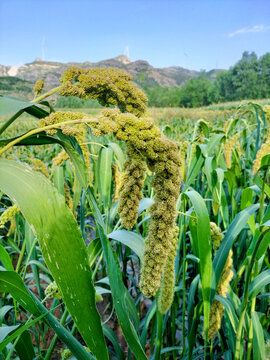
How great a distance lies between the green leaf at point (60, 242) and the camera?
0.55 meters

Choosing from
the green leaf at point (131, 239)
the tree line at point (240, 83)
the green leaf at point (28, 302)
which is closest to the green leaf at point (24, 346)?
the green leaf at point (28, 302)

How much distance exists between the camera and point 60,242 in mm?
571

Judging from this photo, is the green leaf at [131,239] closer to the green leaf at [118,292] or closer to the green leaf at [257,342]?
the green leaf at [118,292]

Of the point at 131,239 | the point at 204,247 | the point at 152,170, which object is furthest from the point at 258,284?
the point at 152,170

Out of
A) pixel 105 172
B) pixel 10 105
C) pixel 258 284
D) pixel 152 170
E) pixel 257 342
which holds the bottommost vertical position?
pixel 257 342

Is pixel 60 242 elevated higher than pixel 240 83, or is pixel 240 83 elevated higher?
pixel 240 83

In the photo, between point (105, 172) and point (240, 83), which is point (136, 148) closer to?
point (105, 172)

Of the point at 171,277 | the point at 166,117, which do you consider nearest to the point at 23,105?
the point at 171,277

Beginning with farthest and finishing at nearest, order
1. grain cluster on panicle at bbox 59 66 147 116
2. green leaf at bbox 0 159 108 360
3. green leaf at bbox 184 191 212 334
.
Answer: green leaf at bbox 184 191 212 334 < grain cluster on panicle at bbox 59 66 147 116 < green leaf at bbox 0 159 108 360

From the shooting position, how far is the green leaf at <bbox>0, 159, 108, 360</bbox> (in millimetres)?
552

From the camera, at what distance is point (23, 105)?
2.14 ft

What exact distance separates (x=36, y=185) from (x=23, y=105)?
19 centimetres

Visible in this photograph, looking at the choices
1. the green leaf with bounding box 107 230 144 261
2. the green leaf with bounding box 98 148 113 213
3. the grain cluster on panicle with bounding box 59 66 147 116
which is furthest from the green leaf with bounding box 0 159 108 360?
the green leaf with bounding box 98 148 113 213

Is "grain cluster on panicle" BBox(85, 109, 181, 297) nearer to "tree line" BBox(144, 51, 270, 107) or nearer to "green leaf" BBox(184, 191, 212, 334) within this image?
"green leaf" BBox(184, 191, 212, 334)
